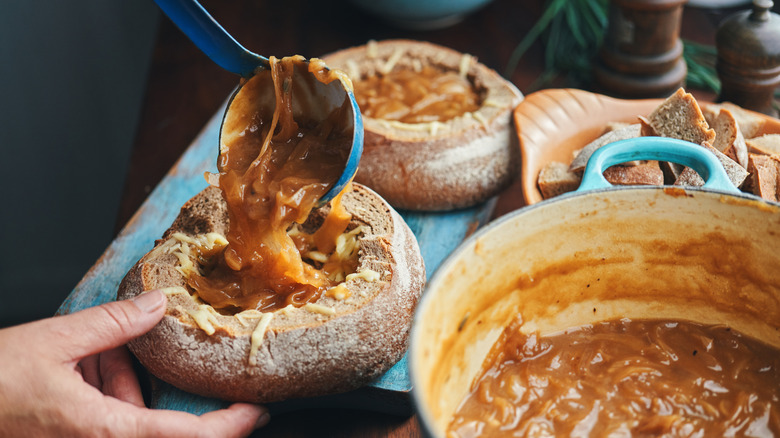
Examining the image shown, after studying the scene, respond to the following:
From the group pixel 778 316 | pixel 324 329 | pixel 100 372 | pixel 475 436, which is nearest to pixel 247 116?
pixel 324 329

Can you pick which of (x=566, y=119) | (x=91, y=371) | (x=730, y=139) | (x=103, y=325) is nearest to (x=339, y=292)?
(x=103, y=325)

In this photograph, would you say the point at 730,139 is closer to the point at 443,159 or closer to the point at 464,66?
the point at 443,159

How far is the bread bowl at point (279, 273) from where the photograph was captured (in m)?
1.50

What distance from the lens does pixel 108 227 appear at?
9.77 feet

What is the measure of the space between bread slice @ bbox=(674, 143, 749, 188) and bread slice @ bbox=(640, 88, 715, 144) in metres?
0.05

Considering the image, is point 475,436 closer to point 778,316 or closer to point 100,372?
point 778,316

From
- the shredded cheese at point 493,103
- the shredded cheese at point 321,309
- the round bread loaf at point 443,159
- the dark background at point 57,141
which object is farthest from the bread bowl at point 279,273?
the dark background at point 57,141

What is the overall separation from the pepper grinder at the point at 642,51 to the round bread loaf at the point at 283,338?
116 cm

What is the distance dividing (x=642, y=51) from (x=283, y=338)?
1.52 metres

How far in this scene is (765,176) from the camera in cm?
165

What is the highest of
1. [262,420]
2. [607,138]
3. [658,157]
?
[658,157]

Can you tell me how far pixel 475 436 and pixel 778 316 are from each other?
2.09 ft

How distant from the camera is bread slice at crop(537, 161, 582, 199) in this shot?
1775 mm

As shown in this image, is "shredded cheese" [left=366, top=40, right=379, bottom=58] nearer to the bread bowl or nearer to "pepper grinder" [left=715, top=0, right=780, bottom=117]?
the bread bowl
